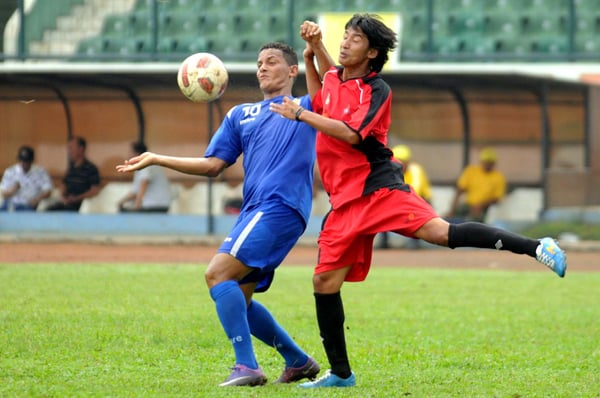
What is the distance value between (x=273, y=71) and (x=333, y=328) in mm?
1531

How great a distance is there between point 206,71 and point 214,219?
1414 cm

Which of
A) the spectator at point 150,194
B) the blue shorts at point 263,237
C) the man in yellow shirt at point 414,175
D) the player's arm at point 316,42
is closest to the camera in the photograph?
the blue shorts at point 263,237

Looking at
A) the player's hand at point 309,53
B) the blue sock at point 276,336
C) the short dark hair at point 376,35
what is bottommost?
the blue sock at point 276,336

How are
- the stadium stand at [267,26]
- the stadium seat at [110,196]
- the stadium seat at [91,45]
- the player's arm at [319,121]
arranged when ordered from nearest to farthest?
the player's arm at [319,121] < the stadium stand at [267,26] < the stadium seat at [110,196] < the stadium seat at [91,45]

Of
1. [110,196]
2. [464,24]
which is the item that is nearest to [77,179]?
[110,196]

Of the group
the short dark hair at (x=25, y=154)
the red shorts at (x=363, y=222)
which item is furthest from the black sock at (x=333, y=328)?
the short dark hair at (x=25, y=154)

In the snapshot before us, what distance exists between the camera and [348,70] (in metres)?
6.49

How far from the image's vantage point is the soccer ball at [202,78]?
684 centimetres

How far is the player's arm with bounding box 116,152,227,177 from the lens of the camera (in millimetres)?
6363

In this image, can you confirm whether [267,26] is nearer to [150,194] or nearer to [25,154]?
[150,194]

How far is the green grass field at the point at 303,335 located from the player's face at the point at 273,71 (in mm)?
1747

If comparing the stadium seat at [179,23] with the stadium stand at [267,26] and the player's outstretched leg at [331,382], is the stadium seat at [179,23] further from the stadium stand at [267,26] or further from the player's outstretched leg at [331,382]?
the player's outstretched leg at [331,382]

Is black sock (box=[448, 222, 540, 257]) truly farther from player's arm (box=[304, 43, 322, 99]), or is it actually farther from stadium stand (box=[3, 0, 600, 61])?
stadium stand (box=[3, 0, 600, 61])

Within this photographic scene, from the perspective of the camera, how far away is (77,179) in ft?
69.8
